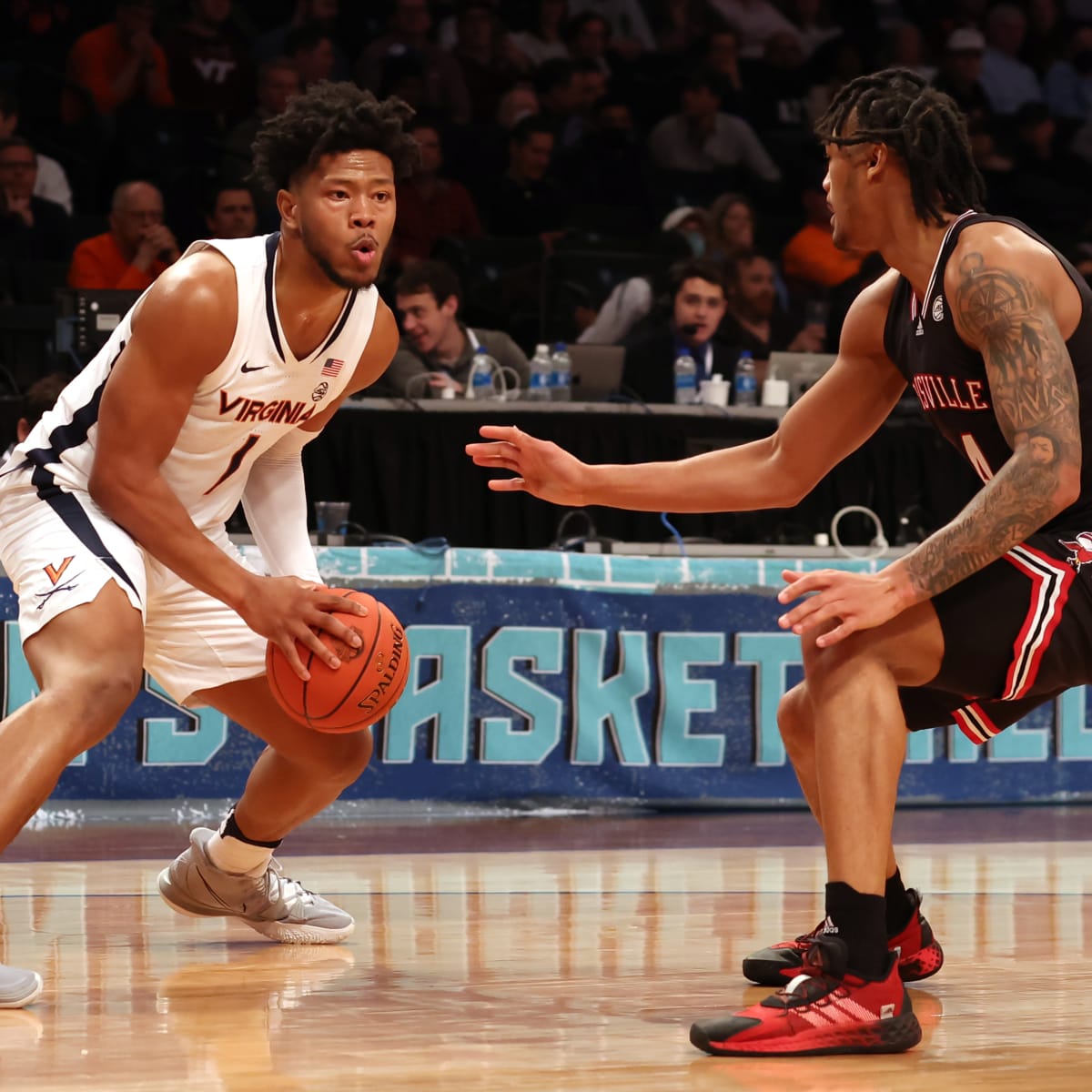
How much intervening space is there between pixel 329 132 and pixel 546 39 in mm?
8324

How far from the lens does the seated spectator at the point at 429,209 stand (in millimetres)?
9445

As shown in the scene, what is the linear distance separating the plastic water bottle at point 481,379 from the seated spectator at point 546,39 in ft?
13.5

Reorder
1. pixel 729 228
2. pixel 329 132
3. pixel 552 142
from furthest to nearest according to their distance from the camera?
1. pixel 552 142
2. pixel 729 228
3. pixel 329 132

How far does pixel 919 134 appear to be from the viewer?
3.05 metres

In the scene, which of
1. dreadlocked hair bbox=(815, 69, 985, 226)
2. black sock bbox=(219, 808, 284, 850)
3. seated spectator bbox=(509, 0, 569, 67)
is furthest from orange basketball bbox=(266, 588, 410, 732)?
seated spectator bbox=(509, 0, 569, 67)

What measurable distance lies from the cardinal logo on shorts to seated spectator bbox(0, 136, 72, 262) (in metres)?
6.66

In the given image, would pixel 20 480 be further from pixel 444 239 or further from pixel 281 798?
pixel 444 239

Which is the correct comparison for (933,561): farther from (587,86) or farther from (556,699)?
(587,86)

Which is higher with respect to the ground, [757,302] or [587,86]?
[587,86]

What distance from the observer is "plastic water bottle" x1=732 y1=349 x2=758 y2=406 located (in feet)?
26.3

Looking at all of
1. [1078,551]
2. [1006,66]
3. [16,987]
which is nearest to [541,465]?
[1078,551]

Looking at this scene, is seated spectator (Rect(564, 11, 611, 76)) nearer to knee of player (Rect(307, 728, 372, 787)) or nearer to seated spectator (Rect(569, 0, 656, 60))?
seated spectator (Rect(569, 0, 656, 60))

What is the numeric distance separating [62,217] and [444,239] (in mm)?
1943

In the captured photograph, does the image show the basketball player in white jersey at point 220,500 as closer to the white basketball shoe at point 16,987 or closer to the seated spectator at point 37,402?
the white basketball shoe at point 16,987
